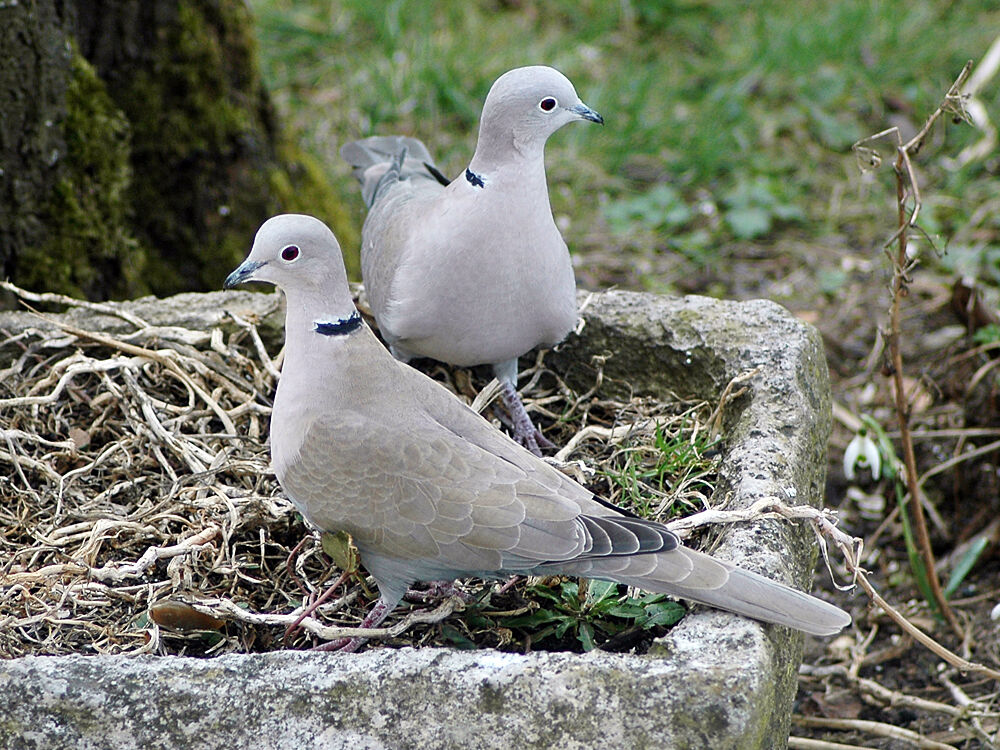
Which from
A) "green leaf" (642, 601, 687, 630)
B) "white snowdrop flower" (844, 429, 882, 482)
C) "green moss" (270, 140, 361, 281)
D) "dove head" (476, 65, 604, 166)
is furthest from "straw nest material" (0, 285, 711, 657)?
"green moss" (270, 140, 361, 281)

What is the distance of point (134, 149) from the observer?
3.91m

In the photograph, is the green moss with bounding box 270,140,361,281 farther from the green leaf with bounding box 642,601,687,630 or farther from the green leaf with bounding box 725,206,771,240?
the green leaf with bounding box 642,601,687,630

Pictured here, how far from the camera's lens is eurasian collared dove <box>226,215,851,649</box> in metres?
2.14

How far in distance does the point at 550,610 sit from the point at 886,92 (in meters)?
4.45

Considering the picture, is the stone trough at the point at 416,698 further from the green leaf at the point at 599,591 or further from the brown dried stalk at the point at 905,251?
the brown dried stalk at the point at 905,251

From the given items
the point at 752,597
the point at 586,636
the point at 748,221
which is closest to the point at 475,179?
the point at 586,636

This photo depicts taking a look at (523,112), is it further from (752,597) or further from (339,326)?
(752,597)

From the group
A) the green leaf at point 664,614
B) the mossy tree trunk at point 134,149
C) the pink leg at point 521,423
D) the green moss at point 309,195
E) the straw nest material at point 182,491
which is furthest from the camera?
the green moss at point 309,195

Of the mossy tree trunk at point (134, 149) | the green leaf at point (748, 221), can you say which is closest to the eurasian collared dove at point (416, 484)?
the mossy tree trunk at point (134, 149)

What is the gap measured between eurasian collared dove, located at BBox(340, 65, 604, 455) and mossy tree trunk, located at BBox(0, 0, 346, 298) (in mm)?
1212

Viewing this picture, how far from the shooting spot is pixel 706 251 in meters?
5.19

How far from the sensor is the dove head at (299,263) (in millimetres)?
2439

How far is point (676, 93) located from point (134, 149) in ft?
9.89

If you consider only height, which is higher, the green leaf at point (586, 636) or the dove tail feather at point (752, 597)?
the dove tail feather at point (752, 597)
